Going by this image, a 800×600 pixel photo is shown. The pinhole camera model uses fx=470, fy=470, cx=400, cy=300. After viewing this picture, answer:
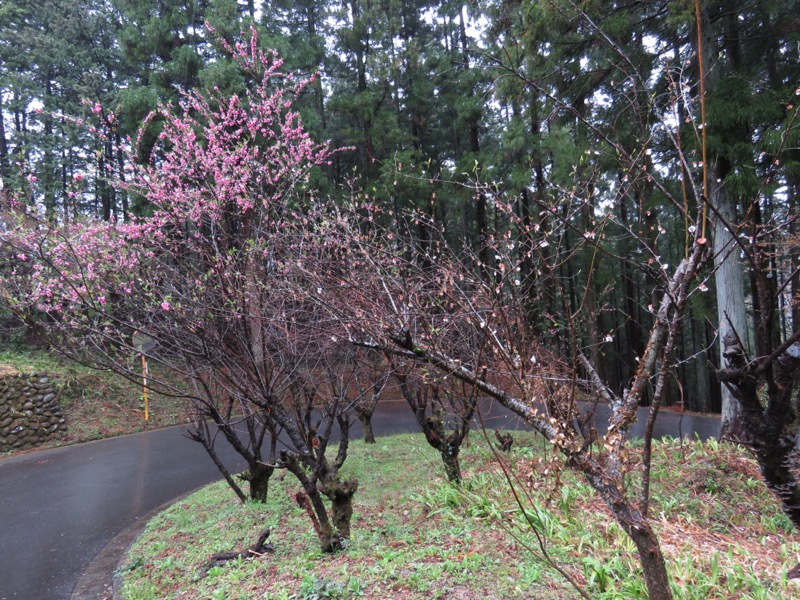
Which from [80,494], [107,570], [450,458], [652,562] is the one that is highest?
[652,562]

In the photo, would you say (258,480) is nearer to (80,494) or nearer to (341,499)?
(341,499)

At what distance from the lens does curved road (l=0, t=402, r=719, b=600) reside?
4.43 meters

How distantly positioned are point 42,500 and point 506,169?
12.3 metres

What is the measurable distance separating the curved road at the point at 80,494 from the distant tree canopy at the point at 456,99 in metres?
3.73

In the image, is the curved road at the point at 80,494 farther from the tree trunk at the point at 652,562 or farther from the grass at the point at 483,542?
the tree trunk at the point at 652,562

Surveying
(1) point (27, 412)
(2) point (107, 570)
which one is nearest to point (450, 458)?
(2) point (107, 570)

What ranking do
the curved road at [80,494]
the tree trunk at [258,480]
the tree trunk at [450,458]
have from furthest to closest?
the tree trunk at [450,458] < the tree trunk at [258,480] < the curved road at [80,494]

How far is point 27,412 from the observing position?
413 inches

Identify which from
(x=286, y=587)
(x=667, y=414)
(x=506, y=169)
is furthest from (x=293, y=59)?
(x=667, y=414)

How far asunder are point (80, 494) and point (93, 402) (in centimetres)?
646

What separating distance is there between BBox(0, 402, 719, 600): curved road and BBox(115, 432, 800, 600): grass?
2.08ft

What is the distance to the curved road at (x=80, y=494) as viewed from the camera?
4426mm

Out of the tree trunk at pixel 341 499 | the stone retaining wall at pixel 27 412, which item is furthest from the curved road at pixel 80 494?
the tree trunk at pixel 341 499

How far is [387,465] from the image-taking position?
23.0 ft
